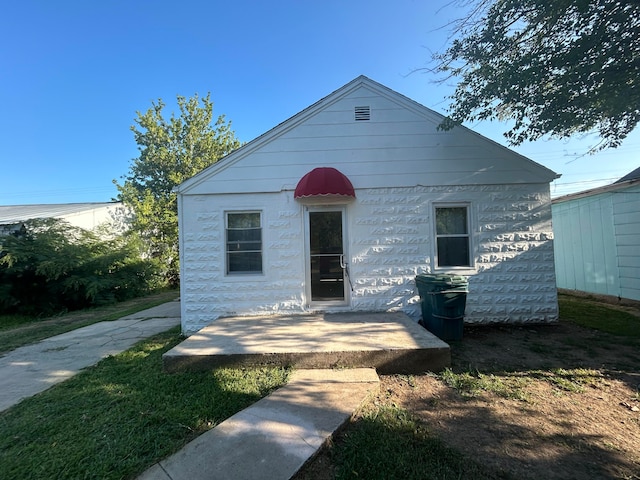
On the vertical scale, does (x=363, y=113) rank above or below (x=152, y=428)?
above

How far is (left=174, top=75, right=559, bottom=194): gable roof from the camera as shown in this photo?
675cm

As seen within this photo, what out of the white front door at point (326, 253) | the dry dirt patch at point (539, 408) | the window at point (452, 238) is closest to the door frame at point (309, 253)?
the white front door at point (326, 253)

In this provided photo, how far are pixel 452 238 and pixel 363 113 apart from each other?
3.44 m

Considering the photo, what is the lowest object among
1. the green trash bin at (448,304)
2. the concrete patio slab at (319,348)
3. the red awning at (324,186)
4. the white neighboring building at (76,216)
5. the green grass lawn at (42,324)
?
the green grass lawn at (42,324)

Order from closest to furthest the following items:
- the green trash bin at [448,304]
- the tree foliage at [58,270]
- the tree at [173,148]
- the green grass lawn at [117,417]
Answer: the green grass lawn at [117,417] < the green trash bin at [448,304] < the tree foliage at [58,270] < the tree at [173,148]

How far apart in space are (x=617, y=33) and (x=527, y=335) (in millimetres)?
5164

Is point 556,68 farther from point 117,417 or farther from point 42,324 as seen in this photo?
point 42,324

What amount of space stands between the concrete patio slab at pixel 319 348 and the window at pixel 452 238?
204cm

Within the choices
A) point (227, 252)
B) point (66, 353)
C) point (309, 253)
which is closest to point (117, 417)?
point (66, 353)

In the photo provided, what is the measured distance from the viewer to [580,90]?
5078 mm

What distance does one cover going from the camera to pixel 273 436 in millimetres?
2715

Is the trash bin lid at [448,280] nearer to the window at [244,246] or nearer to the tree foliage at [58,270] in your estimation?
the window at [244,246]

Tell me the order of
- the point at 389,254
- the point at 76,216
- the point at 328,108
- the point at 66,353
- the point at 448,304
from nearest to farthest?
the point at 448,304 → the point at 66,353 → the point at 389,254 → the point at 328,108 → the point at 76,216

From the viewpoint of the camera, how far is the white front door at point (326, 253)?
685 centimetres
